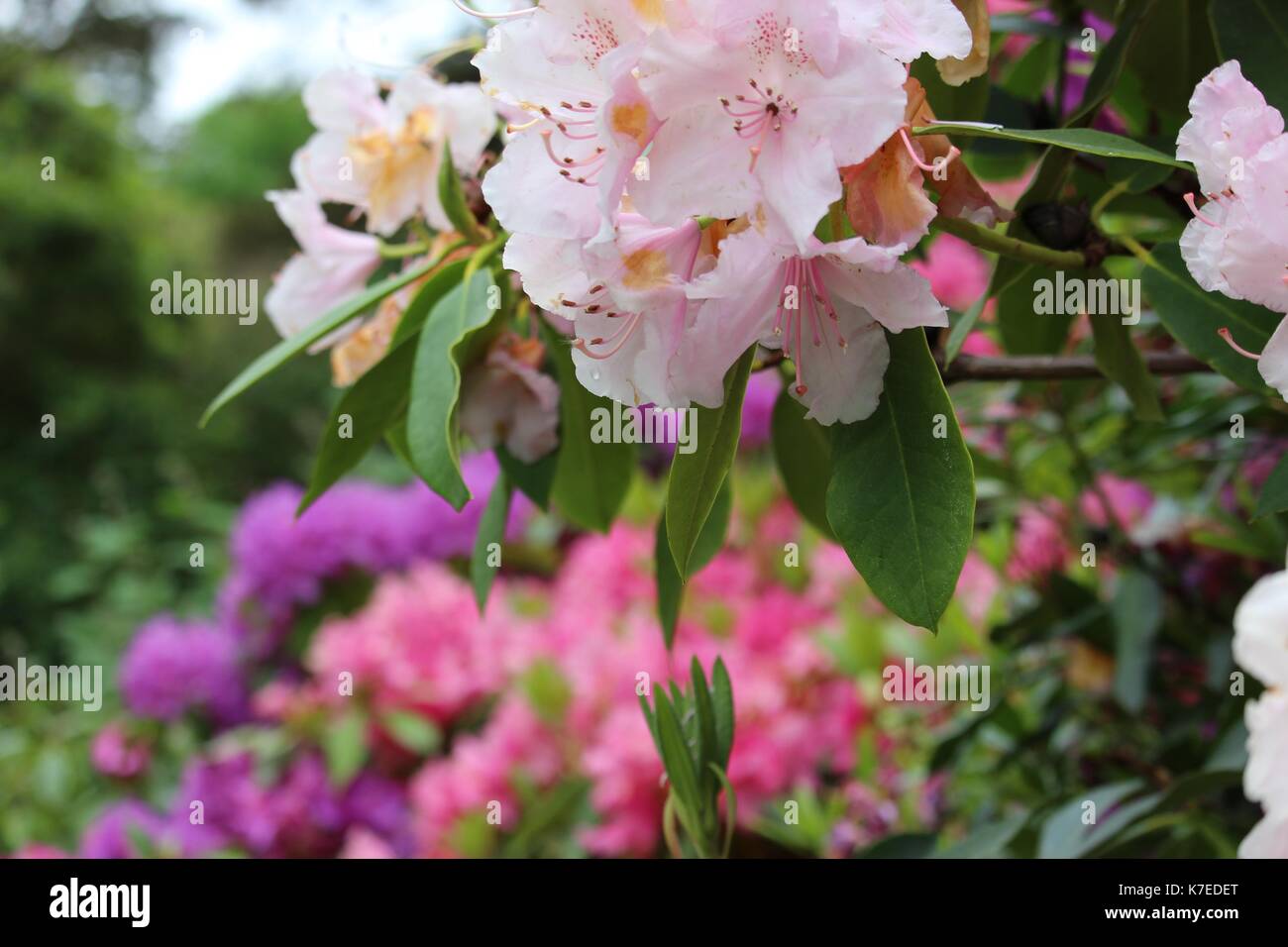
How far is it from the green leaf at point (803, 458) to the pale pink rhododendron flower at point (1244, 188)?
25 cm

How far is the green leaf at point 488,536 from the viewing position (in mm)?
584

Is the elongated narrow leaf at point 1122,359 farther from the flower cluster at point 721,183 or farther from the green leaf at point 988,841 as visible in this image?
the green leaf at point 988,841

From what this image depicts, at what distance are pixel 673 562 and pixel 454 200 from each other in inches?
7.2

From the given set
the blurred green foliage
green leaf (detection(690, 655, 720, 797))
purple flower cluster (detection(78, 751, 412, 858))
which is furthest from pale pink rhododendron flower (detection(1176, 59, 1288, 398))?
the blurred green foliage

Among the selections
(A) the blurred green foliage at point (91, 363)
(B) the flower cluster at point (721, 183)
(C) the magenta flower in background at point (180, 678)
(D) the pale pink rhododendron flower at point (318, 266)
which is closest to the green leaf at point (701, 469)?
(B) the flower cluster at point (721, 183)

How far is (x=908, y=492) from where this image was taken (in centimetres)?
40

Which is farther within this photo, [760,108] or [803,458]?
[803,458]

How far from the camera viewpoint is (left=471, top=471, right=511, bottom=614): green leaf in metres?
0.58

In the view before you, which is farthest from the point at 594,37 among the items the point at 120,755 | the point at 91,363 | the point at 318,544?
the point at 91,363

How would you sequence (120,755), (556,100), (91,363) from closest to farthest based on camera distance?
1. (556,100)
2. (120,755)
3. (91,363)

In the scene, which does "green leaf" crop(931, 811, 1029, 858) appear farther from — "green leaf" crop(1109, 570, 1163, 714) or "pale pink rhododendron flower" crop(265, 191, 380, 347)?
"pale pink rhododendron flower" crop(265, 191, 380, 347)

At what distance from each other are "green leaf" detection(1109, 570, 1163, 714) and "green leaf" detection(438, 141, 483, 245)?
485mm

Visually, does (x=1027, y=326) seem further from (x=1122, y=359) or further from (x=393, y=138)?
(x=393, y=138)
